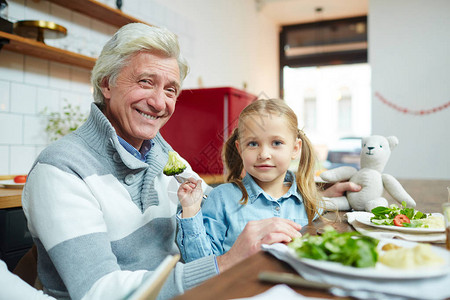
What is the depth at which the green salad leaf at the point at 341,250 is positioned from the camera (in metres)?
0.55

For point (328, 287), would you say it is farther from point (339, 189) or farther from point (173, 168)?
point (339, 189)

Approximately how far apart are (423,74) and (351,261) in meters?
5.02

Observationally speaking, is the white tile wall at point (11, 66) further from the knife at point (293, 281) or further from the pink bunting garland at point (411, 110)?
the pink bunting garland at point (411, 110)

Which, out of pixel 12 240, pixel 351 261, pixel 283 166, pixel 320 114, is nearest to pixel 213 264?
pixel 351 261

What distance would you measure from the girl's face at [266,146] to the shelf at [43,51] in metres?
1.41

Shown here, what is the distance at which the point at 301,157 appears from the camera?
4.48 ft

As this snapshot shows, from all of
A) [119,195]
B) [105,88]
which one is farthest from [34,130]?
[119,195]

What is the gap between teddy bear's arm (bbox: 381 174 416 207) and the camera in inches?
52.6

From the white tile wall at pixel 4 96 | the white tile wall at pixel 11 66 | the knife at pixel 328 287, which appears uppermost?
the white tile wall at pixel 11 66

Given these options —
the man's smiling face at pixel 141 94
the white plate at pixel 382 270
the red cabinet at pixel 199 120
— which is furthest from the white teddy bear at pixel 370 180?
the red cabinet at pixel 199 120

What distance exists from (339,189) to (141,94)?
802mm

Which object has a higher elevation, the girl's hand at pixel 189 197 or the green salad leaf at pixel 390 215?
the girl's hand at pixel 189 197

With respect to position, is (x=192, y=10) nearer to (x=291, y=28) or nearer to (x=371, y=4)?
(x=371, y=4)

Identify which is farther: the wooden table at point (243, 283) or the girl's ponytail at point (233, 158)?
the girl's ponytail at point (233, 158)
